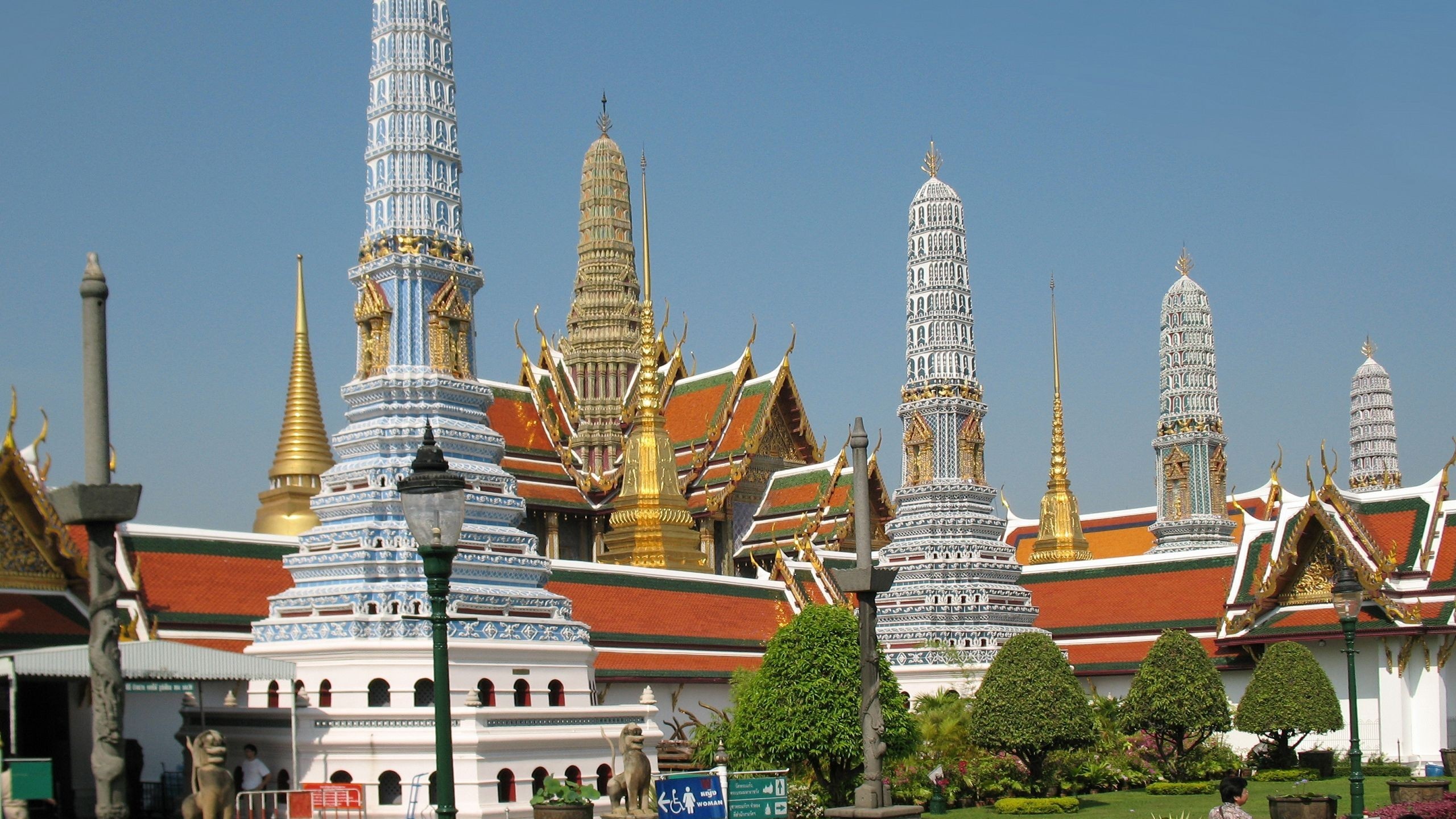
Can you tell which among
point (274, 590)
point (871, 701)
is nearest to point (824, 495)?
point (274, 590)

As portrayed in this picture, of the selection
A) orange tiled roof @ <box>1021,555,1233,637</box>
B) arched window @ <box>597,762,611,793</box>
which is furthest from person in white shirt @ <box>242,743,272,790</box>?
orange tiled roof @ <box>1021,555,1233,637</box>

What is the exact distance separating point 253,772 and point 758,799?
584cm

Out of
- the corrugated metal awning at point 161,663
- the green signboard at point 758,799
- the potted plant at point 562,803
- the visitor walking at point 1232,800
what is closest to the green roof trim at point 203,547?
the corrugated metal awning at point 161,663

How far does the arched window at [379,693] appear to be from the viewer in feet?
69.3

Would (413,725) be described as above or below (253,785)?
above

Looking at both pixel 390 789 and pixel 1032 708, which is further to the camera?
pixel 1032 708

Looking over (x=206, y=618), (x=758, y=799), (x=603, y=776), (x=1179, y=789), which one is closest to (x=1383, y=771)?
(x=1179, y=789)

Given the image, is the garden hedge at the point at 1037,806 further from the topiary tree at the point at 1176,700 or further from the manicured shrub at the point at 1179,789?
the topiary tree at the point at 1176,700

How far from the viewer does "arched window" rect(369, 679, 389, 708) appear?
69.3 feet

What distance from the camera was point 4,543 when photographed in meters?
21.8

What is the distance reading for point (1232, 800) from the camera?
508 inches

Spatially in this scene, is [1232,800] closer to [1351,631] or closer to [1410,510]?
[1351,631]

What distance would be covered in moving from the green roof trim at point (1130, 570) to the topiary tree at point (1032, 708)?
33.7 feet

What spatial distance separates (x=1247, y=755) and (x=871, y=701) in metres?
17.0
